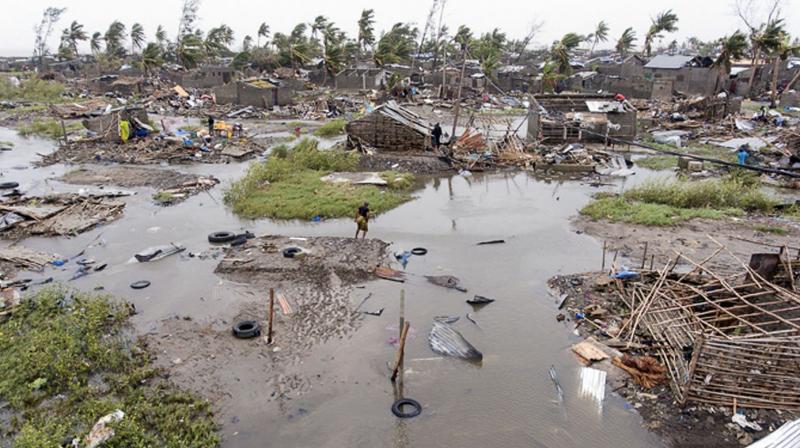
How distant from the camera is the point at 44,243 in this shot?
1238 centimetres

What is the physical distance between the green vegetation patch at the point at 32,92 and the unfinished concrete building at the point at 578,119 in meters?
36.7

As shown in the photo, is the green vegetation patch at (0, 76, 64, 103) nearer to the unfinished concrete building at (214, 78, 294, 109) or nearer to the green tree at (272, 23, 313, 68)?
the unfinished concrete building at (214, 78, 294, 109)

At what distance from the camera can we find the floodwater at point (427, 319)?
6.46 meters

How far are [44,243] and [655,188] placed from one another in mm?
17129

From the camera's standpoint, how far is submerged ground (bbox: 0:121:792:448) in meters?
6.49

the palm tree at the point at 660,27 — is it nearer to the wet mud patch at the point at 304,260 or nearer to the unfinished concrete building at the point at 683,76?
the unfinished concrete building at the point at 683,76

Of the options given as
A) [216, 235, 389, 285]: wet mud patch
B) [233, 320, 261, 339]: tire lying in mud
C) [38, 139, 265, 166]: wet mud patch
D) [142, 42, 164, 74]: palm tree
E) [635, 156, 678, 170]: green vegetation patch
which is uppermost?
[142, 42, 164, 74]: palm tree

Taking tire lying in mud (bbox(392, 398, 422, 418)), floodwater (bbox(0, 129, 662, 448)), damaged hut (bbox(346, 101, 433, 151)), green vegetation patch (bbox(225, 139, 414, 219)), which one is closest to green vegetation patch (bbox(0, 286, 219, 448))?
floodwater (bbox(0, 129, 662, 448))

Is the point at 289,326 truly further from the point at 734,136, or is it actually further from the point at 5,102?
the point at 5,102

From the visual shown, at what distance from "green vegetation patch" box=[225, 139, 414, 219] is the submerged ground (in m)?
0.56

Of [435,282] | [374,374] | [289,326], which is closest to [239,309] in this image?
[289,326]

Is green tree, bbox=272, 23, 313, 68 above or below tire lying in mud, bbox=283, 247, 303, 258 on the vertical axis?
above

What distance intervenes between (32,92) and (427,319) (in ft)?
147

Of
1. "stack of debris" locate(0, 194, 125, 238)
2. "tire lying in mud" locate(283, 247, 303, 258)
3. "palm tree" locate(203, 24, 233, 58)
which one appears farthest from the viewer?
"palm tree" locate(203, 24, 233, 58)
